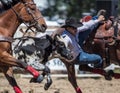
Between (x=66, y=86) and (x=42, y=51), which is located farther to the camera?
(x=66, y=86)

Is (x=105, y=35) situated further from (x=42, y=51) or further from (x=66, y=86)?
(x=66, y=86)

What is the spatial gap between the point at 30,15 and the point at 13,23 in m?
0.34

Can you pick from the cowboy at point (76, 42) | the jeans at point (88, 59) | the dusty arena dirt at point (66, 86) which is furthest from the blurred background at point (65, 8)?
the jeans at point (88, 59)

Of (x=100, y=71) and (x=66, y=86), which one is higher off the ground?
(x=100, y=71)

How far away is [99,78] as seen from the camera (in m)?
14.9

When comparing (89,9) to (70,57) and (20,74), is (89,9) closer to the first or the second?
(20,74)

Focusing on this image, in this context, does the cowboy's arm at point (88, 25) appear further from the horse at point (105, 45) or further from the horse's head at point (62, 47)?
the horse's head at point (62, 47)

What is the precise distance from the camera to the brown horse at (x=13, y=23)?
9.85 meters

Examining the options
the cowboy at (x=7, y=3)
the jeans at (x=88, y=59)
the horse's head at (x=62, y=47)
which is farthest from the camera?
the horse's head at (x=62, y=47)

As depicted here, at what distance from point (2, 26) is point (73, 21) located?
1.60 m

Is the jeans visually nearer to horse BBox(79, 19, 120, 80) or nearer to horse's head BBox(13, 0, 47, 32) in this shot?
horse BBox(79, 19, 120, 80)

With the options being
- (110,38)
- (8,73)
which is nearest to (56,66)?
(110,38)

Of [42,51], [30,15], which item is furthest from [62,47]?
[30,15]

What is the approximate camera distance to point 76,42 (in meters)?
11.0
